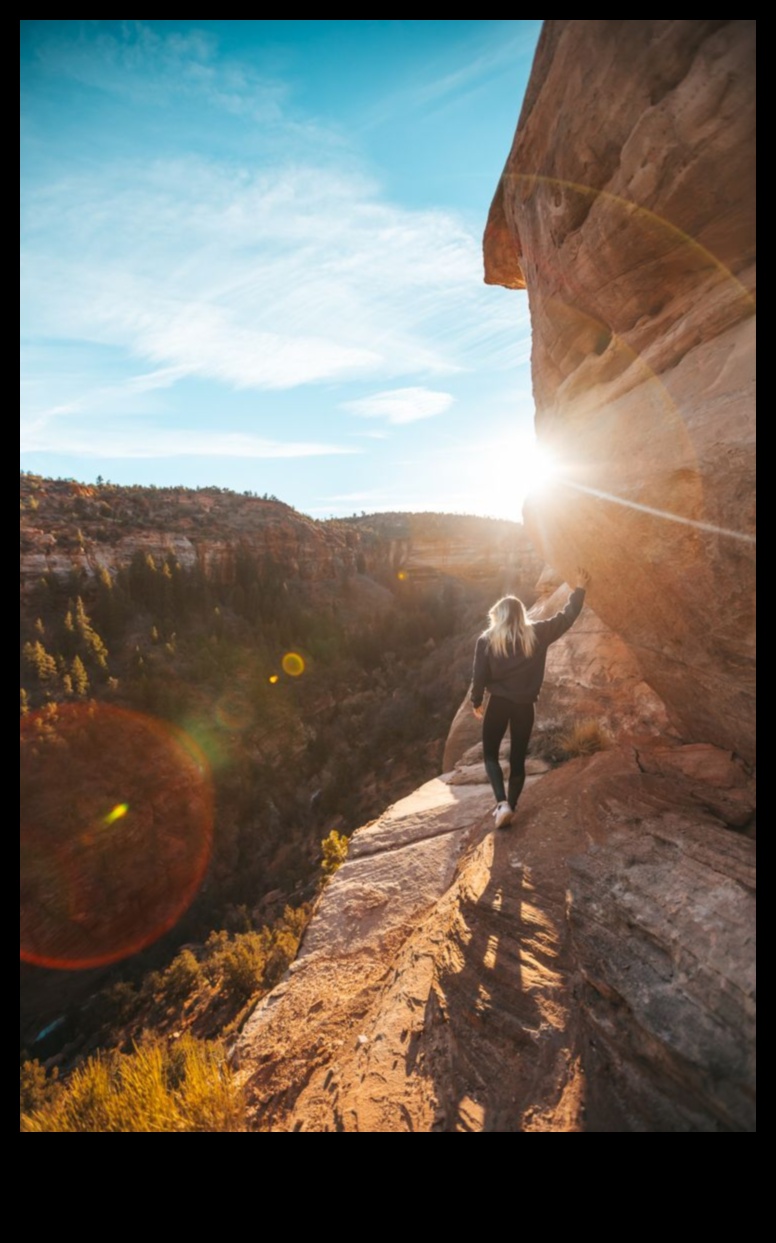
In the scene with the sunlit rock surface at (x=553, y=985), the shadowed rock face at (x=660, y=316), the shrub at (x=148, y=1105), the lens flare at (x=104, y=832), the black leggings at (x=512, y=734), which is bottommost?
the lens flare at (x=104, y=832)

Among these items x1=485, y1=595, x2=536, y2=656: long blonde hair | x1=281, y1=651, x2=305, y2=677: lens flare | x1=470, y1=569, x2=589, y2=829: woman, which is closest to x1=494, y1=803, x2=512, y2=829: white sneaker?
x1=470, y1=569, x2=589, y2=829: woman

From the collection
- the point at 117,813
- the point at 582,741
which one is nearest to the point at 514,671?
the point at 582,741

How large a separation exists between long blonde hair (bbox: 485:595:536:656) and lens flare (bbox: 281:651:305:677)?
78.9 feet

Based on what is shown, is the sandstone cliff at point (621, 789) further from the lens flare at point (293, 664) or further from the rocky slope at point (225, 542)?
the rocky slope at point (225, 542)

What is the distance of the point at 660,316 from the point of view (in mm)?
A: 3377

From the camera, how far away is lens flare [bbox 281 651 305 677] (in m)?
26.9

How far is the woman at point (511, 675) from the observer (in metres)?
3.67

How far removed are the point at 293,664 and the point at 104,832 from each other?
44.3ft

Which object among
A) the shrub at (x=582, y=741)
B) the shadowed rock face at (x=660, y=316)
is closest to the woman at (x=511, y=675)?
the shadowed rock face at (x=660, y=316)

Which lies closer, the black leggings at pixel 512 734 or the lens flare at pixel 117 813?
the black leggings at pixel 512 734

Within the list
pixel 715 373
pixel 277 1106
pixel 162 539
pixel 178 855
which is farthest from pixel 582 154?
pixel 162 539

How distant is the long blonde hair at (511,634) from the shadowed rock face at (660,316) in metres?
0.98

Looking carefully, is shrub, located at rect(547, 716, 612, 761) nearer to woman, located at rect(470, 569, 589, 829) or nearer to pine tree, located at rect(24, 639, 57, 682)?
woman, located at rect(470, 569, 589, 829)

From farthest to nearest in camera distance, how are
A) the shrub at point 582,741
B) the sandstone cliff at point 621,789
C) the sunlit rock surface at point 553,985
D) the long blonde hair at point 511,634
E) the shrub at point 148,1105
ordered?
the shrub at point 582,741 → the long blonde hair at point 511,634 → the shrub at point 148,1105 → the sandstone cliff at point 621,789 → the sunlit rock surface at point 553,985
